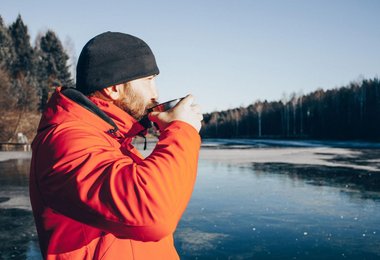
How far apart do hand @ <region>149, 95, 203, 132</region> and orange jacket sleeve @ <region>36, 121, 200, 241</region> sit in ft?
0.35

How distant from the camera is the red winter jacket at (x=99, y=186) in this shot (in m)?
1.04

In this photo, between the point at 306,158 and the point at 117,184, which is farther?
the point at 306,158

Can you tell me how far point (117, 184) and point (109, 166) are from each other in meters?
0.07

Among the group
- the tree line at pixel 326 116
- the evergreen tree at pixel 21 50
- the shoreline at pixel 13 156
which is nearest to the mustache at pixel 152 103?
the shoreline at pixel 13 156

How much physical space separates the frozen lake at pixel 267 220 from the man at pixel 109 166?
3.85 m

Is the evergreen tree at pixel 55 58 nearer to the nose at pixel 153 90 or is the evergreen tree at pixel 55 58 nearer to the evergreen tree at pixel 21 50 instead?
the evergreen tree at pixel 21 50

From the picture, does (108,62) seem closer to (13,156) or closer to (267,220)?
(267,220)

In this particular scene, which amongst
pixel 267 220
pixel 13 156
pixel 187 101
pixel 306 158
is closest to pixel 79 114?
pixel 187 101

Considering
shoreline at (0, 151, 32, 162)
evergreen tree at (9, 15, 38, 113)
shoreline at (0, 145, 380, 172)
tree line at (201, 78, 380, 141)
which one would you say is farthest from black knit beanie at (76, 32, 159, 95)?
evergreen tree at (9, 15, 38, 113)

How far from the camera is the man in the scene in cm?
104

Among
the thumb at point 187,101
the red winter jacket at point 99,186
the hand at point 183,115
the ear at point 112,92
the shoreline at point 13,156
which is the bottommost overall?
the shoreline at point 13,156

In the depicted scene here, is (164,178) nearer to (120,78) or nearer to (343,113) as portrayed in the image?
(120,78)

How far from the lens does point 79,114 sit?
4.12 ft

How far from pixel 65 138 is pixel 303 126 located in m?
79.6
